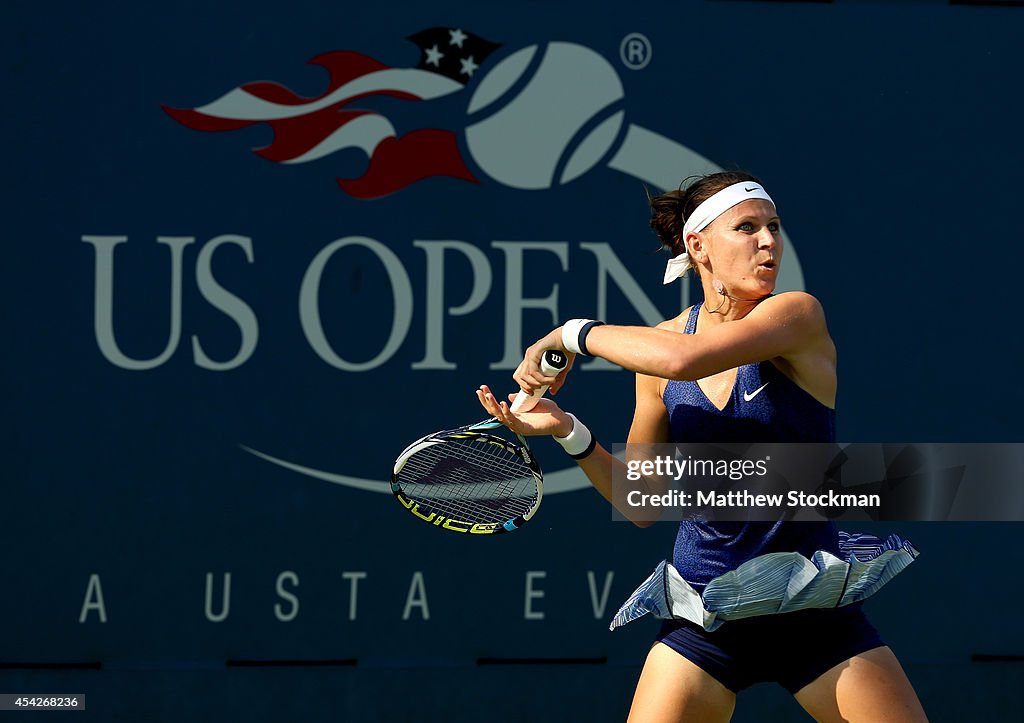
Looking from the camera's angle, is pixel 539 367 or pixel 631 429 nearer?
pixel 539 367

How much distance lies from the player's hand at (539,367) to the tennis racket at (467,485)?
19 cm

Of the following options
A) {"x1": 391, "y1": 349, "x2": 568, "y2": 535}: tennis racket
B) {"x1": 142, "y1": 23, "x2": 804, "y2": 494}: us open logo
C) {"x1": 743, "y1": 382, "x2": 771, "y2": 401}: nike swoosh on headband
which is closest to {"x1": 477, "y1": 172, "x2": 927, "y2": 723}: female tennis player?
{"x1": 743, "y1": 382, "x2": 771, "y2": 401}: nike swoosh on headband

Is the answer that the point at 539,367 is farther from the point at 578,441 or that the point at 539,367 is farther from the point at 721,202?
the point at 721,202

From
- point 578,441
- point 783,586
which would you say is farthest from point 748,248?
point 783,586

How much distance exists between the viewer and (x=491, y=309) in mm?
4539

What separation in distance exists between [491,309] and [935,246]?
157 cm

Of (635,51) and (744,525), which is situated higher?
(635,51)

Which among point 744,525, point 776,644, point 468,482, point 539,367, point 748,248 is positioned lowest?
point 776,644

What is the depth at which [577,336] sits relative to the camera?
9.31 ft

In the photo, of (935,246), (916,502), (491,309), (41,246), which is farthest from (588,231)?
(41,246)

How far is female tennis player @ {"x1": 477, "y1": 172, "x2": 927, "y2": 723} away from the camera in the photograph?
270 centimetres

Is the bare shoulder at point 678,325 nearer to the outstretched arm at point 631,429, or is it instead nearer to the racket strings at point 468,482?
the outstretched arm at point 631,429

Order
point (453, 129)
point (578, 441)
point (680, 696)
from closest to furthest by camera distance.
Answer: point (680, 696), point (578, 441), point (453, 129)

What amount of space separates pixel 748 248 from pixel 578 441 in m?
0.58
